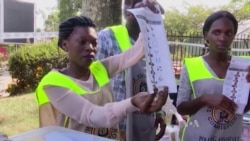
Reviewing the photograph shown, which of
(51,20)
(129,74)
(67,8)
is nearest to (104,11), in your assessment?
→ (129,74)

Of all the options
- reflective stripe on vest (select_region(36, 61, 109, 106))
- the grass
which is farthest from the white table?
the grass

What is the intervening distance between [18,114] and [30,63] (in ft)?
8.74

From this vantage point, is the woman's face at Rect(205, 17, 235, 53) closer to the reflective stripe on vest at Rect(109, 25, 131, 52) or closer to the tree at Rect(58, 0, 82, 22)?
the reflective stripe on vest at Rect(109, 25, 131, 52)

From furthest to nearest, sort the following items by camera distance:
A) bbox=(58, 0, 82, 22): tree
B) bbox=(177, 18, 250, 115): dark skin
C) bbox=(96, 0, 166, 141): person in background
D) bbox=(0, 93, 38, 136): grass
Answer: bbox=(58, 0, 82, 22): tree → bbox=(0, 93, 38, 136): grass → bbox=(96, 0, 166, 141): person in background → bbox=(177, 18, 250, 115): dark skin

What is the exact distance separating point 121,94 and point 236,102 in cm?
65

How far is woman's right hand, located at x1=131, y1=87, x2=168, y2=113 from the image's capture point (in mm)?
1379

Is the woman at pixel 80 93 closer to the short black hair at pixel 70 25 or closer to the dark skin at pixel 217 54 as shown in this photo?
the short black hair at pixel 70 25

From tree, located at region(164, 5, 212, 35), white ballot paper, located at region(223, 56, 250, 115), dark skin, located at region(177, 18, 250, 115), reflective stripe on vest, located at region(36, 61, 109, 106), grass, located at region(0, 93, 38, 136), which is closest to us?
reflective stripe on vest, located at region(36, 61, 109, 106)

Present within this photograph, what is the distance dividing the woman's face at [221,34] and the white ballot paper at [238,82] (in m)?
0.16

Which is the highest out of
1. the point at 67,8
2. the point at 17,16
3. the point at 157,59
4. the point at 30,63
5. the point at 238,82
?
the point at 67,8

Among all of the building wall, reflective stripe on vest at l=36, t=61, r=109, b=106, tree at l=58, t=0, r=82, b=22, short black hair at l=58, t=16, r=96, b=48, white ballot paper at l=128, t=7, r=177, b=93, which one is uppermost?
tree at l=58, t=0, r=82, b=22

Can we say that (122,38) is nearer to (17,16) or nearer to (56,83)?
(56,83)

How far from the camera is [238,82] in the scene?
6.29 feet

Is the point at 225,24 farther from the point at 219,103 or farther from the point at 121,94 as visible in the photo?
the point at 121,94
